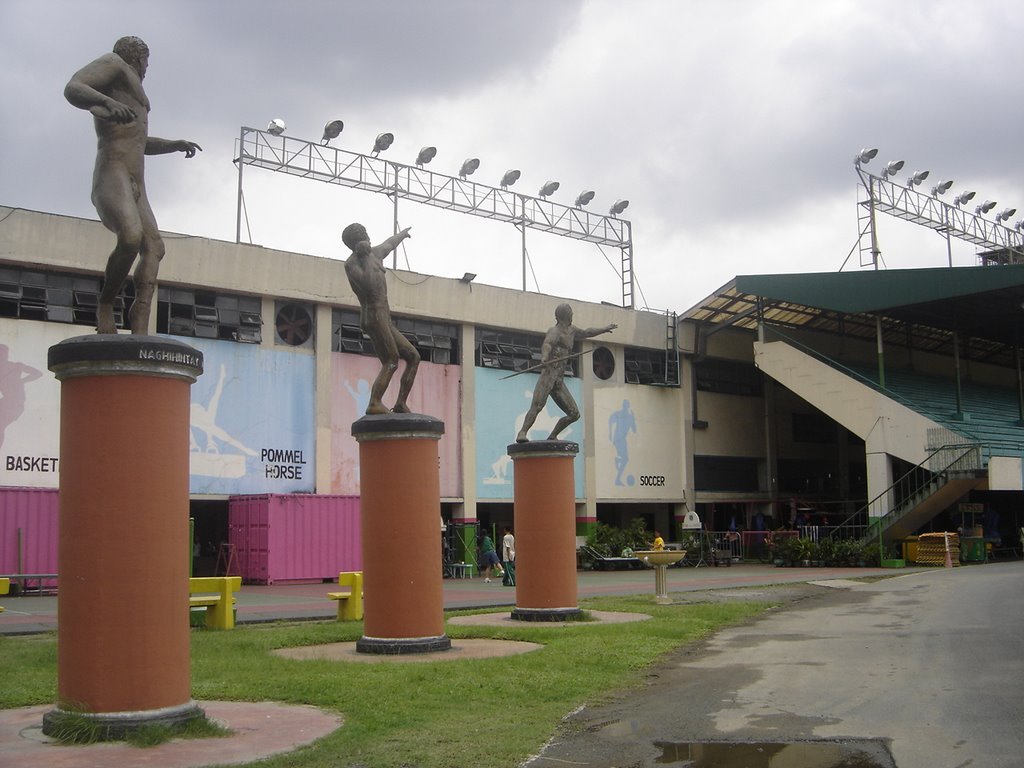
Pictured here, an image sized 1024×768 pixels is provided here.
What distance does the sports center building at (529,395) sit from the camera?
28.1 m

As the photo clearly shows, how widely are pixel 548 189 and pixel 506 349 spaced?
5.85 m

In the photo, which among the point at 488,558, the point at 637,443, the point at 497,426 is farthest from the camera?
the point at 637,443

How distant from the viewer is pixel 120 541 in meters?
7.23

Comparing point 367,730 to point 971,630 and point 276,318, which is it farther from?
point 276,318

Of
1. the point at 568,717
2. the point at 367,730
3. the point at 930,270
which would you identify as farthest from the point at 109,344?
the point at 930,270

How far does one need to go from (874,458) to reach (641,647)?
91.2 ft

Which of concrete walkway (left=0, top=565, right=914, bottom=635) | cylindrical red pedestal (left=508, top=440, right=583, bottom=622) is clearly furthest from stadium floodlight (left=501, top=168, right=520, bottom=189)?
cylindrical red pedestal (left=508, top=440, right=583, bottom=622)

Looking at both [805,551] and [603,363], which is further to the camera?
[603,363]

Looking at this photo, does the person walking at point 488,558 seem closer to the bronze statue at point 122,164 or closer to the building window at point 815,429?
the building window at point 815,429

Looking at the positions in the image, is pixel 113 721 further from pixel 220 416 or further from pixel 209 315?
pixel 209 315

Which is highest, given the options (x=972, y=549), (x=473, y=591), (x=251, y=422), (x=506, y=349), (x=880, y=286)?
(x=880, y=286)

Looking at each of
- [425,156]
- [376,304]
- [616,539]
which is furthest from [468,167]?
[376,304]

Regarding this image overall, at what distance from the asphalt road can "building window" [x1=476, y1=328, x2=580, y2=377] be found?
2258 cm

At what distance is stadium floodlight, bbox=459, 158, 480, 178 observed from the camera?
35.7 metres
